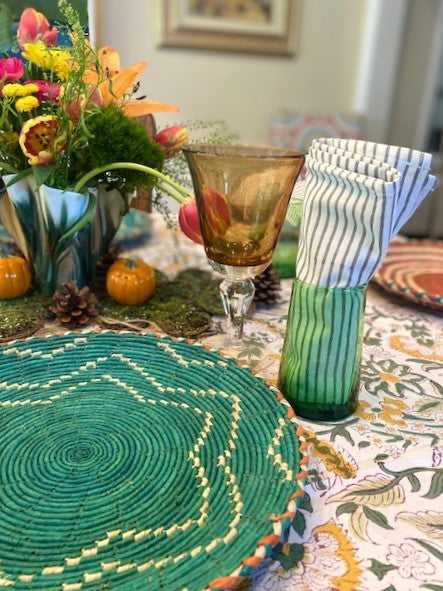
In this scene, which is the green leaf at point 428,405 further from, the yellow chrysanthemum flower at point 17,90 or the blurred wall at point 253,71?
the blurred wall at point 253,71

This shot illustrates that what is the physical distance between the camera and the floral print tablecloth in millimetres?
362

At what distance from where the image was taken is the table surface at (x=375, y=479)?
0.36m

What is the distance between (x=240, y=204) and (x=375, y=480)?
299mm

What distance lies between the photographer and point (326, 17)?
8.95 feet

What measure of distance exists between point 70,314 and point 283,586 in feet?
1.49

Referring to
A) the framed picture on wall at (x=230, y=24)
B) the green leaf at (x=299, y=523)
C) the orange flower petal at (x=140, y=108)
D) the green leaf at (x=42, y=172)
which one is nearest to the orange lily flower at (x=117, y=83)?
the orange flower petal at (x=140, y=108)

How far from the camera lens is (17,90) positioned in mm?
611

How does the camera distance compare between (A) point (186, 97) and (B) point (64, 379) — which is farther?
(A) point (186, 97)

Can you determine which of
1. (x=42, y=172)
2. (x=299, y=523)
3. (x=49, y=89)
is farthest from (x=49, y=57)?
(x=299, y=523)

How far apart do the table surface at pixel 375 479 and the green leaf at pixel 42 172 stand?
0.30 meters

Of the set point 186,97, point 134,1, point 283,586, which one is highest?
point 134,1

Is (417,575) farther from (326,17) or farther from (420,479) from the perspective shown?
(326,17)

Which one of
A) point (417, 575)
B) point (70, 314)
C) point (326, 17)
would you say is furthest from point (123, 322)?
point (326, 17)

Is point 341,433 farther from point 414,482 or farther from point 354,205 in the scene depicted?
point 354,205
